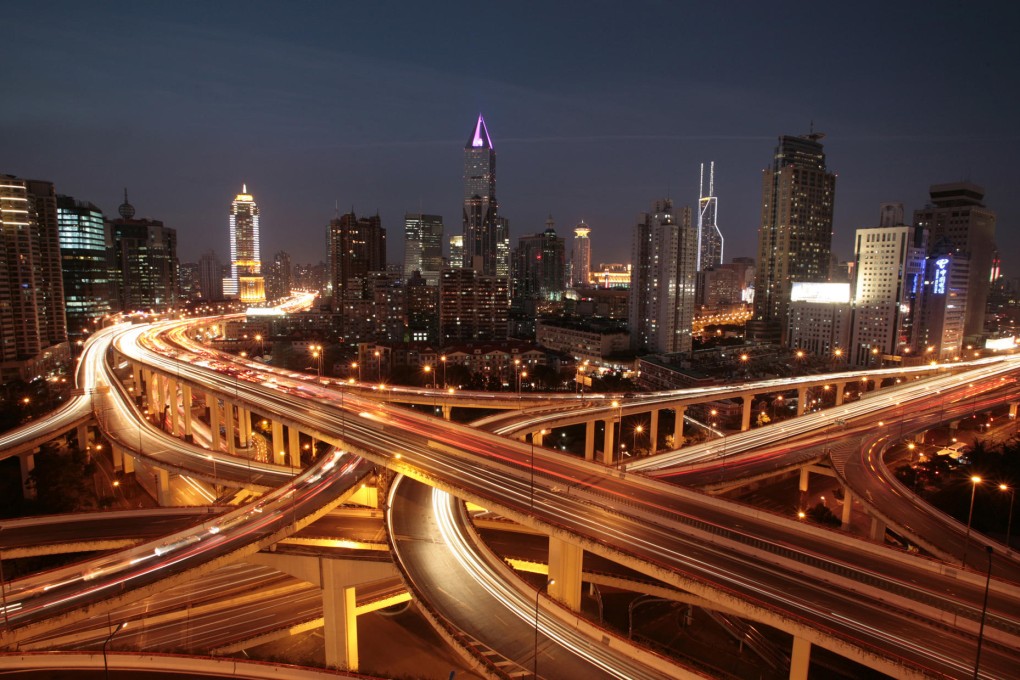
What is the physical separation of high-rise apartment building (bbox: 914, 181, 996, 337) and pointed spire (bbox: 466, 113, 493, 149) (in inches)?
3983

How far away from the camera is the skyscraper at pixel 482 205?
140625mm

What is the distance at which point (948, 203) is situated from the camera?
81.8 meters

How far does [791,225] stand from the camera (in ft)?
298

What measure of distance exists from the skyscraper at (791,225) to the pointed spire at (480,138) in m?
78.8

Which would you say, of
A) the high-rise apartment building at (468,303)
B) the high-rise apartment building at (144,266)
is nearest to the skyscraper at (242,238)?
the high-rise apartment building at (144,266)

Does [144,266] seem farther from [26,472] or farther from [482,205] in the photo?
[26,472]

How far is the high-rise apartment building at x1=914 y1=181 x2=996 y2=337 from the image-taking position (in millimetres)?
79500

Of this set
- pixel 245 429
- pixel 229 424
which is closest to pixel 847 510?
pixel 245 429

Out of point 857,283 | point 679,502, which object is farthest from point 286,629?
point 857,283

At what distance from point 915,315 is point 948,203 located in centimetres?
2809

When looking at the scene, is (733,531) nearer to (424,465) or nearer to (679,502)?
(679,502)

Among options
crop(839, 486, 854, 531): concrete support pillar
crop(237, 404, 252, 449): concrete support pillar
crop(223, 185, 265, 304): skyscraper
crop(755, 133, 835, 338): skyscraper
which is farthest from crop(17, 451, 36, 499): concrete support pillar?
crop(223, 185, 265, 304): skyscraper

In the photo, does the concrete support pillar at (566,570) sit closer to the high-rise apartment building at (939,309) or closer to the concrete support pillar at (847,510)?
the concrete support pillar at (847,510)

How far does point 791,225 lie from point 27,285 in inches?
3938
